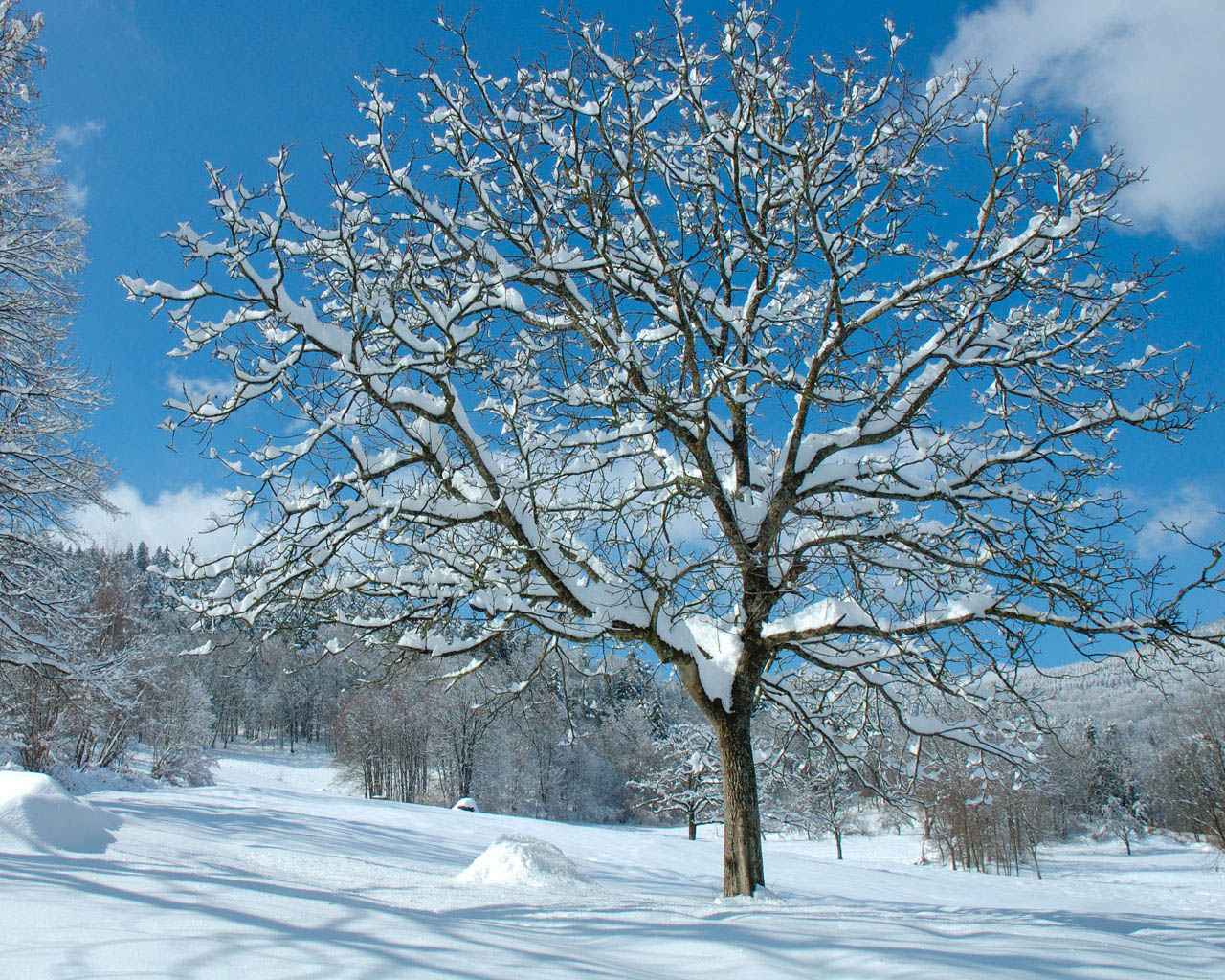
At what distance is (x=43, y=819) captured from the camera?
573cm

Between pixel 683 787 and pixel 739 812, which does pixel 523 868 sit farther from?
pixel 683 787

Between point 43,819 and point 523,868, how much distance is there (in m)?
4.09

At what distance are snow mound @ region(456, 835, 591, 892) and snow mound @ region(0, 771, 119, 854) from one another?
10.9ft

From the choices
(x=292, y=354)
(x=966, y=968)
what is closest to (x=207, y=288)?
(x=292, y=354)

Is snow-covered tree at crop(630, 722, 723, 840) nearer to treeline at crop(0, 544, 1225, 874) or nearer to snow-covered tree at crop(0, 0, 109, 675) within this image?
treeline at crop(0, 544, 1225, 874)

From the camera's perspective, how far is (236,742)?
65.6 m

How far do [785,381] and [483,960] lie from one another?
394 centimetres

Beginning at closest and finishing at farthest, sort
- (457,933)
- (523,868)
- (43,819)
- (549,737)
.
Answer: (457,933), (43,819), (523,868), (549,737)

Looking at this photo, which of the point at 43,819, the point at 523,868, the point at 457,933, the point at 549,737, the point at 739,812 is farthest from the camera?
the point at 549,737

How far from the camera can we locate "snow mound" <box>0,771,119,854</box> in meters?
5.34

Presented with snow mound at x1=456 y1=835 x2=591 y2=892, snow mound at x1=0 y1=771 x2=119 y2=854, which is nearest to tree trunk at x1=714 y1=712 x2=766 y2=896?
snow mound at x1=456 y1=835 x2=591 y2=892

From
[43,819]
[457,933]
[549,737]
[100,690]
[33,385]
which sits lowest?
[549,737]

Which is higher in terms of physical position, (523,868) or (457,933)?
(457,933)

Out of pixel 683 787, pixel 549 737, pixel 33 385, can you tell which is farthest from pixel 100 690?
pixel 549 737
